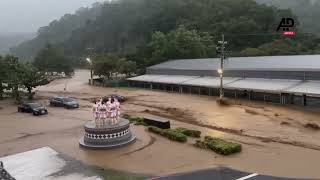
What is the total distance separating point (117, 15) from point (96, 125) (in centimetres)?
14010

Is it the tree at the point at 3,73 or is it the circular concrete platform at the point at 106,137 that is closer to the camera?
the circular concrete platform at the point at 106,137

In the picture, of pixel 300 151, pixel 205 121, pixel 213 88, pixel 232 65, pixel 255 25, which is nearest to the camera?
pixel 300 151

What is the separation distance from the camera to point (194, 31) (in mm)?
77562

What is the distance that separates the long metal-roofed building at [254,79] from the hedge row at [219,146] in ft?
50.6

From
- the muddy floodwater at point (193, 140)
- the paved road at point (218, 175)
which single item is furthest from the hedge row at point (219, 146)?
the paved road at point (218, 175)

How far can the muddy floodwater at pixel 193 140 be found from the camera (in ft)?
63.9

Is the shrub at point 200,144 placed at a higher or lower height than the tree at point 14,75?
lower

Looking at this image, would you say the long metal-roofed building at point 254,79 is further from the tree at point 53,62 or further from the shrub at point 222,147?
the tree at point 53,62

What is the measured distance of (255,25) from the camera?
87688mm

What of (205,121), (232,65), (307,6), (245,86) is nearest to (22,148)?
(205,121)

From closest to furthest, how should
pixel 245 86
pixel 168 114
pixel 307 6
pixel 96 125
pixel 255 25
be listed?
pixel 96 125 → pixel 168 114 → pixel 245 86 → pixel 255 25 → pixel 307 6

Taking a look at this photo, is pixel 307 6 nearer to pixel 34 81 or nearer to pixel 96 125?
pixel 34 81

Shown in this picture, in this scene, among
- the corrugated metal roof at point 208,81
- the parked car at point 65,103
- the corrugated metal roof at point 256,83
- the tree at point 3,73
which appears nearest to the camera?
the corrugated metal roof at point 256,83

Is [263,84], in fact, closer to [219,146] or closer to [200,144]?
[200,144]
